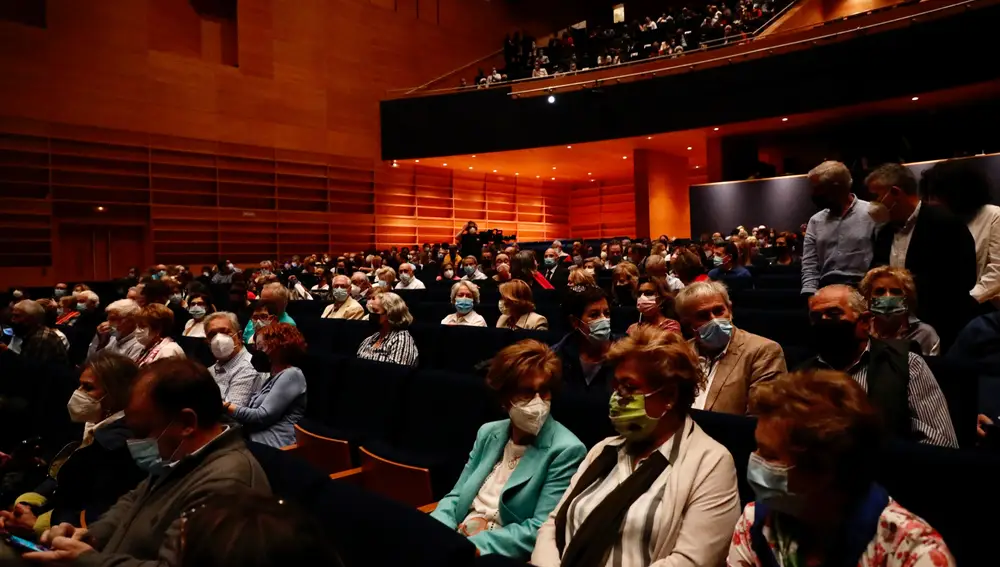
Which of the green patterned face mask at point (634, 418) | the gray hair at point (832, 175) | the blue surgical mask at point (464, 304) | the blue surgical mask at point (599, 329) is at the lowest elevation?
the green patterned face mask at point (634, 418)

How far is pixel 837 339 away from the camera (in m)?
2.24

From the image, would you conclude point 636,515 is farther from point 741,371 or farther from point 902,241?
point 902,241

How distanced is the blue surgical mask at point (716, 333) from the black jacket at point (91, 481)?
7.35ft

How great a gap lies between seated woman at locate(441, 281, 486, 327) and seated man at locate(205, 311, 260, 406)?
1.81 meters

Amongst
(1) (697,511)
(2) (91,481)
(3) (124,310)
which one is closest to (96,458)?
(2) (91,481)

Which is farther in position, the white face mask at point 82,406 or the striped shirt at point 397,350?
the striped shirt at point 397,350

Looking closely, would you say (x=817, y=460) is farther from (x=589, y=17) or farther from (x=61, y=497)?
(x=589, y=17)

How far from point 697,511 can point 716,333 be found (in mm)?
1050

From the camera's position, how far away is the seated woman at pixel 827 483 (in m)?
1.25

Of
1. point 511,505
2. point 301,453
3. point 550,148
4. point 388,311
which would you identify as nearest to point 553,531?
point 511,505

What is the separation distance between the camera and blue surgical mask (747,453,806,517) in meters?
1.30

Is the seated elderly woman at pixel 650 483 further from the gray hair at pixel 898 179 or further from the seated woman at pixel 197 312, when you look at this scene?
the seated woman at pixel 197 312

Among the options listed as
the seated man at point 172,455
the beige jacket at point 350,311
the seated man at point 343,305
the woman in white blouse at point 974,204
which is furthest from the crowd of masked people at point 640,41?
the seated man at point 172,455

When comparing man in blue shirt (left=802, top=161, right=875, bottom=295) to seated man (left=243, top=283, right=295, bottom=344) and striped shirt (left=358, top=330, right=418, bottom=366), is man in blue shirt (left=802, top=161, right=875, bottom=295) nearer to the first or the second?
striped shirt (left=358, top=330, right=418, bottom=366)
